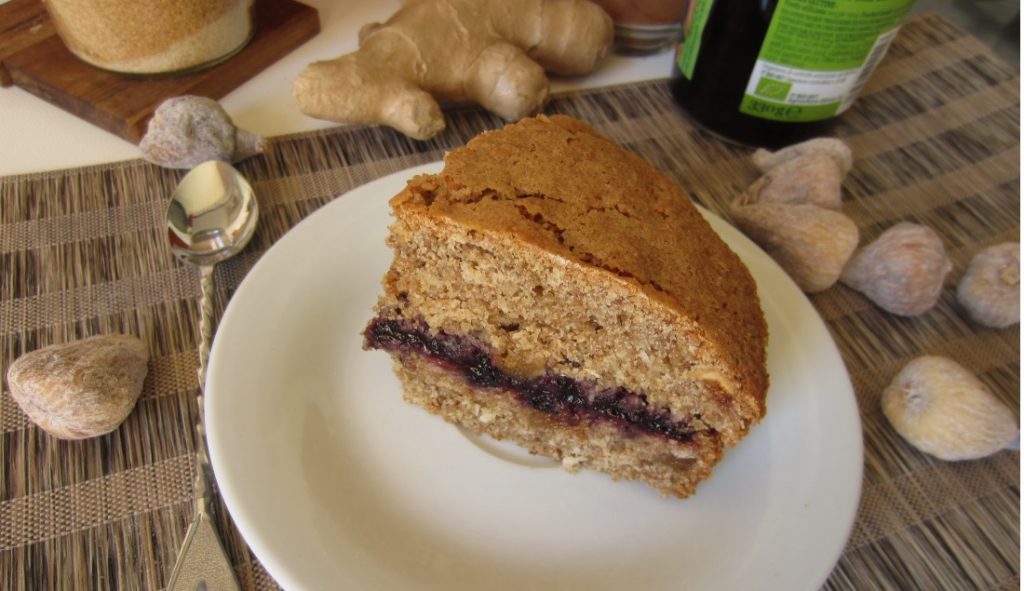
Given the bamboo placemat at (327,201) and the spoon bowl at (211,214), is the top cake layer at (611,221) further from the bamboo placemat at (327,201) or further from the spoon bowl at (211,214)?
the spoon bowl at (211,214)

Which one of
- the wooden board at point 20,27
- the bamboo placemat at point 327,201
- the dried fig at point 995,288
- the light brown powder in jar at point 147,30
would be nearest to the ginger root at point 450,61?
the bamboo placemat at point 327,201

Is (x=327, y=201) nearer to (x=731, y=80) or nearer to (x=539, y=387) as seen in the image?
(x=539, y=387)

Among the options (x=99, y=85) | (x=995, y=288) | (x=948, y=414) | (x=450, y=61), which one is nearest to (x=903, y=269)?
(x=995, y=288)

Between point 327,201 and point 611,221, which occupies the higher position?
point 611,221

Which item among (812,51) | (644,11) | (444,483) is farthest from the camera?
(644,11)

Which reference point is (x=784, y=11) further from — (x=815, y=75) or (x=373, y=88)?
(x=373, y=88)

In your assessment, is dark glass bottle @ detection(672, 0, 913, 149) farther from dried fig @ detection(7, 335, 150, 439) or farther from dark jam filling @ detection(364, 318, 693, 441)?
dried fig @ detection(7, 335, 150, 439)

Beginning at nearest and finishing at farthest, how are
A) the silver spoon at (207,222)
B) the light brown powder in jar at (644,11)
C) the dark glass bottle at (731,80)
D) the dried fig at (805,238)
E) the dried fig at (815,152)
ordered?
the silver spoon at (207,222) < the dried fig at (805,238) < the dark glass bottle at (731,80) < the dried fig at (815,152) < the light brown powder in jar at (644,11)
